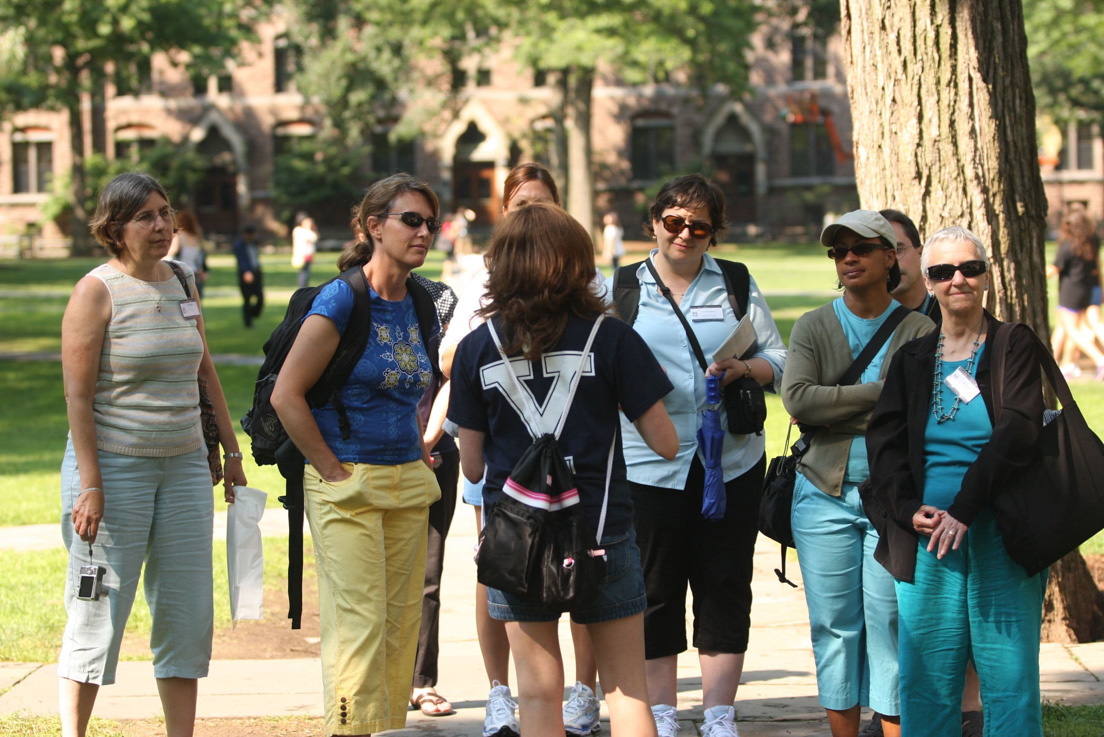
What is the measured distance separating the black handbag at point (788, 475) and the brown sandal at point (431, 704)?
58.4 inches

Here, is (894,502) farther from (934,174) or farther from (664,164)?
(664,164)

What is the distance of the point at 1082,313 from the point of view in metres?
14.6

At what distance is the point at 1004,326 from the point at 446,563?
494cm

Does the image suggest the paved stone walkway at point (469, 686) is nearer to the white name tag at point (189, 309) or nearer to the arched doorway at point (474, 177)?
the white name tag at point (189, 309)

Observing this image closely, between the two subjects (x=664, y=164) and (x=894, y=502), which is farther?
(x=664, y=164)

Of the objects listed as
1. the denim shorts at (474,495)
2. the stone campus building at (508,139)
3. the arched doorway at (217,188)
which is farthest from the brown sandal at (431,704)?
the arched doorway at (217,188)

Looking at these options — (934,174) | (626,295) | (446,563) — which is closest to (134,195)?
(626,295)

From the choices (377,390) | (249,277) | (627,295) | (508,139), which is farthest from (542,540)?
(508,139)

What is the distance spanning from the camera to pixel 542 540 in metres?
3.44

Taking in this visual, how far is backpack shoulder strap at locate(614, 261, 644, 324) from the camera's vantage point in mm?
4617

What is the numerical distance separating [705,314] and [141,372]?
1955 millimetres

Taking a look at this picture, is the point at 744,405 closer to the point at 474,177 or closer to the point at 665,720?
the point at 665,720

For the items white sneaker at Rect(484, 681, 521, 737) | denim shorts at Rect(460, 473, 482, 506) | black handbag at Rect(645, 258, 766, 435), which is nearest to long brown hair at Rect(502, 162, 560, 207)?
black handbag at Rect(645, 258, 766, 435)

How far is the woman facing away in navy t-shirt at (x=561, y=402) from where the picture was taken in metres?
3.51
